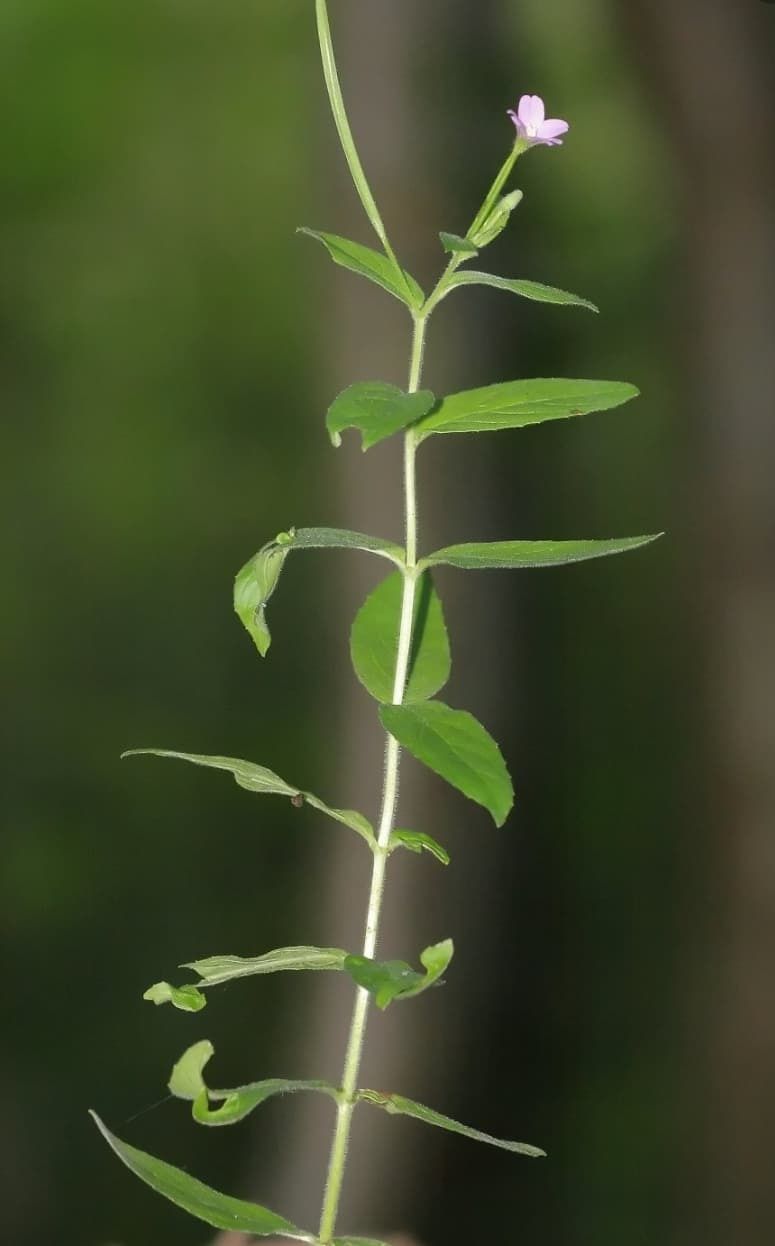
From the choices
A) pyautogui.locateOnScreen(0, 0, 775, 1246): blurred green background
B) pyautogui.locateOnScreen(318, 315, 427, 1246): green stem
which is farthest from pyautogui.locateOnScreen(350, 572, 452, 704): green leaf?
pyautogui.locateOnScreen(0, 0, 775, 1246): blurred green background

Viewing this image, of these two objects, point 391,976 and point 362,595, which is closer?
point 391,976

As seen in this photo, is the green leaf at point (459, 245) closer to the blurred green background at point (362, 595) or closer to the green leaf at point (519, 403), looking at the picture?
the green leaf at point (519, 403)

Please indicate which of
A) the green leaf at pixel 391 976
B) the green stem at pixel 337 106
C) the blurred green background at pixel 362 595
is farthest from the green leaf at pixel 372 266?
the blurred green background at pixel 362 595

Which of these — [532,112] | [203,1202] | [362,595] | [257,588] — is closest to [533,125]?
[532,112]

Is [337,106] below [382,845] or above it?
above

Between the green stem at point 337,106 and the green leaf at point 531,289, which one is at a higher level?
the green stem at point 337,106

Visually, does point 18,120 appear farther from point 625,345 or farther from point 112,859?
point 112,859

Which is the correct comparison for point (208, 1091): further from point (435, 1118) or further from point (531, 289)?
point (531, 289)
